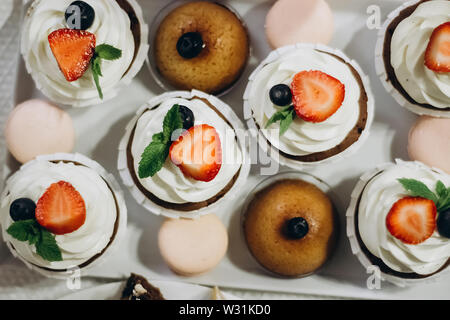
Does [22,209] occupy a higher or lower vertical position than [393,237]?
higher

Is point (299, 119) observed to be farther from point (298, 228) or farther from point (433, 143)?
point (433, 143)

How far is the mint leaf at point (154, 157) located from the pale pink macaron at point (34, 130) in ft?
1.78

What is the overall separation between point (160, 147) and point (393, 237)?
0.97 m

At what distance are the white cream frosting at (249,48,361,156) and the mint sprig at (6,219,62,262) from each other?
3.11 ft

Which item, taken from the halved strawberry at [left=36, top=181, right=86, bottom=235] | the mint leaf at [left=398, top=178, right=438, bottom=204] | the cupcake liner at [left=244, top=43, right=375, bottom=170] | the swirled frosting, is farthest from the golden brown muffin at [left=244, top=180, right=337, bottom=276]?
the swirled frosting

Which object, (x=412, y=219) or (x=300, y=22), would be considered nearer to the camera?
(x=412, y=219)

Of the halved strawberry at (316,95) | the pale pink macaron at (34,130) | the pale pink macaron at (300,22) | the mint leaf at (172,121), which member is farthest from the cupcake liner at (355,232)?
the pale pink macaron at (34,130)

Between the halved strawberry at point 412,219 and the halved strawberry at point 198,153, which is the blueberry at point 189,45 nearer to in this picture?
the halved strawberry at point 198,153

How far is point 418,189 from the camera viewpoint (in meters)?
1.90

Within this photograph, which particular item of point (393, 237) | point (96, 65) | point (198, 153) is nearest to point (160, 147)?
point (198, 153)

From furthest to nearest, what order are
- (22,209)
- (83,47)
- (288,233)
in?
(288,233) < (83,47) < (22,209)

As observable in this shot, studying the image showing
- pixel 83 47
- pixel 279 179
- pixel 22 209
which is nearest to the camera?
pixel 22 209

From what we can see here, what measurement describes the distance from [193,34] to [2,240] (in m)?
1.28

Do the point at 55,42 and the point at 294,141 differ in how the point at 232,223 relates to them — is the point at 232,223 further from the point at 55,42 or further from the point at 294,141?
the point at 55,42
